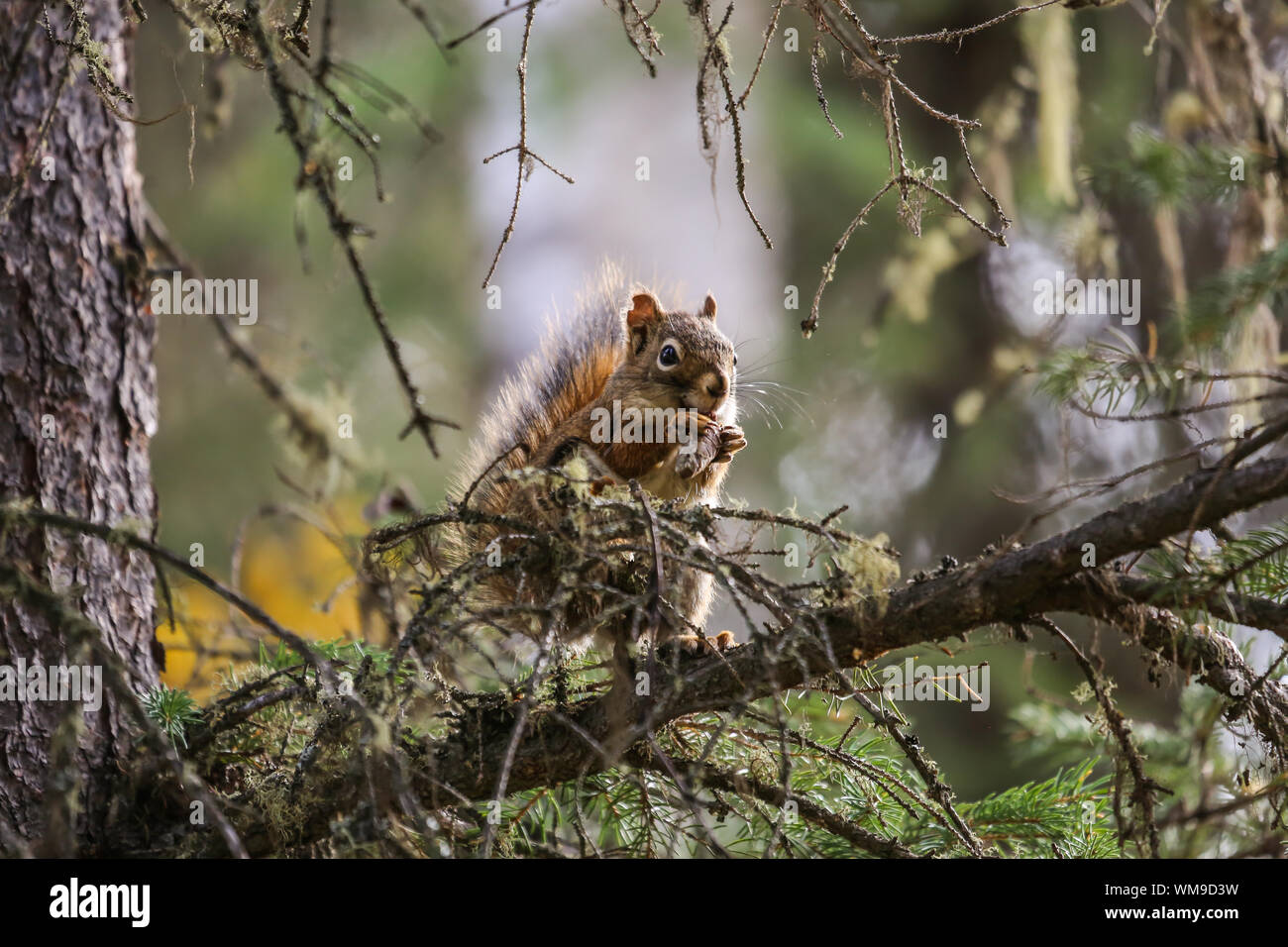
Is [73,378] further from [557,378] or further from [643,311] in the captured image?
[643,311]

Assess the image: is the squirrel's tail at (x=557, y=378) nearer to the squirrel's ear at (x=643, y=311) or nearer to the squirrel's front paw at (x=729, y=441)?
the squirrel's ear at (x=643, y=311)

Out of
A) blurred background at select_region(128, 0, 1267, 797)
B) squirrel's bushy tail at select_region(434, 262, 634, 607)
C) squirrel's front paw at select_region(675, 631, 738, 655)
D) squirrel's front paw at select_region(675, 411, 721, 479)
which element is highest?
blurred background at select_region(128, 0, 1267, 797)

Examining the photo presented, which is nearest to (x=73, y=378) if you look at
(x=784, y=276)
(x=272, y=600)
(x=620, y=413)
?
(x=620, y=413)

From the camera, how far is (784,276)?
5.58 m

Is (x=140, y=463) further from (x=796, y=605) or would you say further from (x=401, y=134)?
(x=401, y=134)

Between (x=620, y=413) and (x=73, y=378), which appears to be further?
(x=620, y=413)

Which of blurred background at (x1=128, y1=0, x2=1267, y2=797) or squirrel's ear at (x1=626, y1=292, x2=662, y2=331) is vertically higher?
blurred background at (x1=128, y1=0, x2=1267, y2=797)

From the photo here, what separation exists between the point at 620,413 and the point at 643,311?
40 cm

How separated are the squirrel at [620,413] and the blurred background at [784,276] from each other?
0.54ft

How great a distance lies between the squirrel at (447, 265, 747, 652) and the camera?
2.29 meters

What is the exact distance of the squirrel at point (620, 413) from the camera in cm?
229

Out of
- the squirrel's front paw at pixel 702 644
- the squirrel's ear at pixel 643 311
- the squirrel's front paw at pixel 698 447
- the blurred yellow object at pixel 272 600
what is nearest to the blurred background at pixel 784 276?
the blurred yellow object at pixel 272 600

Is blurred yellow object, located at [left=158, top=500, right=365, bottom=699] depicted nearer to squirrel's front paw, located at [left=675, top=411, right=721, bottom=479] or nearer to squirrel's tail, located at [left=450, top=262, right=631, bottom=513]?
squirrel's tail, located at [left=450, top=262, right=631, bottom=513]

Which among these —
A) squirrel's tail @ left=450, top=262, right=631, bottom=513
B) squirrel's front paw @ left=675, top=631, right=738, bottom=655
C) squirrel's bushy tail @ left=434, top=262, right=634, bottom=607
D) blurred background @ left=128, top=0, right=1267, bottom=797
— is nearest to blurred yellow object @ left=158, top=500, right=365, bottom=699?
blurred background @ left=128, top=0, right=1267, bottom=797
